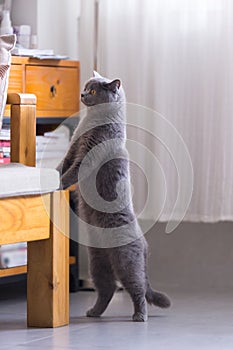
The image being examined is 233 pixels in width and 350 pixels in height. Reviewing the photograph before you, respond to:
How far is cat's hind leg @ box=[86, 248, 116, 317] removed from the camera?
9.02ft

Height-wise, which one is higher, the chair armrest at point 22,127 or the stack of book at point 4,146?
the chair armrest at point 22,127

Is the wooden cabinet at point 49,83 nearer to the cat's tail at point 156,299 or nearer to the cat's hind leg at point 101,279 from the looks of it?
the cat's hind leg at point 101,279

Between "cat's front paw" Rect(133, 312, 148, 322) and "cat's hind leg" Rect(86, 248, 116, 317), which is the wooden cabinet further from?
"cat's front paw" Rect(133, 312, 148, 322)

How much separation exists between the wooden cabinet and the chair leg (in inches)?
21.7

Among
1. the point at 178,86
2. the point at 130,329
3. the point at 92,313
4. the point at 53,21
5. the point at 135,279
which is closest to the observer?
the point at 130,329

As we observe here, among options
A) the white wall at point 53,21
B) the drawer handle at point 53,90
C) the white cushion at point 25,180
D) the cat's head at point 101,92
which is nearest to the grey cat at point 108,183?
the cat's head at point 101,92

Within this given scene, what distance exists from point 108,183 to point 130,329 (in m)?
0.43

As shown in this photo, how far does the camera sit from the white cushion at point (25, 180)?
2399 millimetres

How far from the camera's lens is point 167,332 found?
8.30ft

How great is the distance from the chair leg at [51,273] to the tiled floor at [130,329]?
0.05 meters

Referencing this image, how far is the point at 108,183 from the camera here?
105 inches

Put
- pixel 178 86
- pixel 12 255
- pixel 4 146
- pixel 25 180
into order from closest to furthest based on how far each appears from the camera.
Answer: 1. pixel 25 180
2. pixel 4 146
3. pixel 12 255
4. pixel 178 86

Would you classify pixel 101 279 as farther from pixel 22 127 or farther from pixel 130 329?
pixel 22 127

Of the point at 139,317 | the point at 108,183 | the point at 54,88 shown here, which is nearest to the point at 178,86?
the point at 54,88
